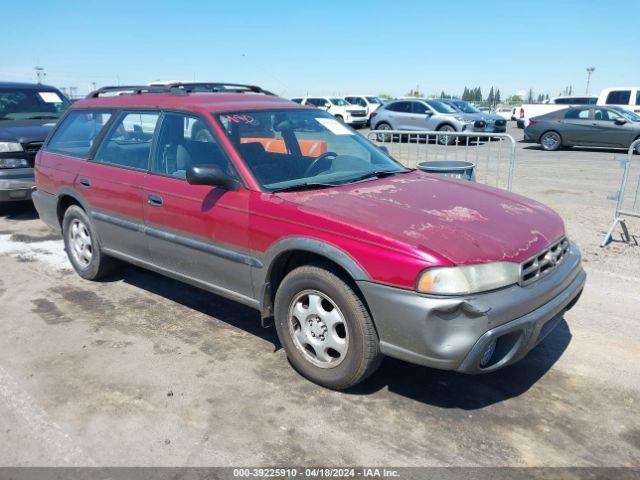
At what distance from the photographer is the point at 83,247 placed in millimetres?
5324

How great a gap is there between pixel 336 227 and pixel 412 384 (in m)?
1.19

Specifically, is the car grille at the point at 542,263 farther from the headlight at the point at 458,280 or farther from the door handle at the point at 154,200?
the door handle at the point at 154,200

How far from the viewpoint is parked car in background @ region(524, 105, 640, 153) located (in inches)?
630

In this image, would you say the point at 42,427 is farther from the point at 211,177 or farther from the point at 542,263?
the point at 542,263

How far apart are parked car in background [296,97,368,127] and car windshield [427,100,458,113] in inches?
282

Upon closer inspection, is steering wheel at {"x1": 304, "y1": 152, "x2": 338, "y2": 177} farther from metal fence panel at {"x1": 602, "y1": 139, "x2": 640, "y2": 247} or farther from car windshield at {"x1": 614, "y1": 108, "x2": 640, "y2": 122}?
car windshield at {"x1": 614, "y1": 108, "x2": 640, "y2": 122}

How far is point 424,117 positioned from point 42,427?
18.3 m

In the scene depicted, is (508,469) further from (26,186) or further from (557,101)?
(557,101)

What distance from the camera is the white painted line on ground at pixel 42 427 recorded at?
2.78m

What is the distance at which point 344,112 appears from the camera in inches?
1077

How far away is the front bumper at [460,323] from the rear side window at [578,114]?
15.9 meters

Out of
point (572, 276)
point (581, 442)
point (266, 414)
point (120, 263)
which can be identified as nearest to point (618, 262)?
point (572, 276)

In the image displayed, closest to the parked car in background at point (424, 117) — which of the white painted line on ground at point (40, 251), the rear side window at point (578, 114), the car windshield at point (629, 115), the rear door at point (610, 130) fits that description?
the rear side window at point (578, 114)

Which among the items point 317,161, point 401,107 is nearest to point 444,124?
point 401,107
